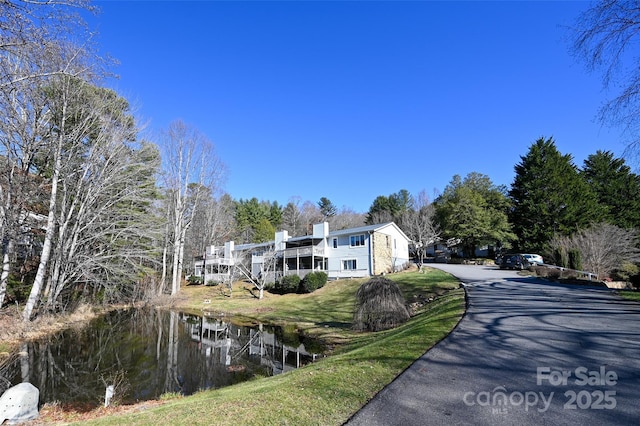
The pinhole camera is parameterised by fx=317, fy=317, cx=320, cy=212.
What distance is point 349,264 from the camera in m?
33.7

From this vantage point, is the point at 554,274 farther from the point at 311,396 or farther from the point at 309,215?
the point at 309,215

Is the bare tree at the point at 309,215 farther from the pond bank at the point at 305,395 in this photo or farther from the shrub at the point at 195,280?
the pond bank at the point at 305,395

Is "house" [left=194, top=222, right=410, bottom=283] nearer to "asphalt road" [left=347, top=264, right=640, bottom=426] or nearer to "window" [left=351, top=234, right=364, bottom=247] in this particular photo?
"window" [left=351, top=234, right=364, bottom=247]

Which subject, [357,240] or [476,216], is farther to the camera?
[476,216]

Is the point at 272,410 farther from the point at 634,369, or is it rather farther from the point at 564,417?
the point at 634,369

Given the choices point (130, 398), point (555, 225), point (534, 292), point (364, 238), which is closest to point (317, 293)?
point (364, 238)

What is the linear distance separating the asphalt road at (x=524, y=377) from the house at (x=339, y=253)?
2283 cm

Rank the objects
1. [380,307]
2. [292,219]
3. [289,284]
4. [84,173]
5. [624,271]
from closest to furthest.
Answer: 1. [380,307]
2. [84,173]
3. [624,271]
4. [289,284]
5. [292,219]

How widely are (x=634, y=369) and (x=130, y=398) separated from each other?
39.4 ft

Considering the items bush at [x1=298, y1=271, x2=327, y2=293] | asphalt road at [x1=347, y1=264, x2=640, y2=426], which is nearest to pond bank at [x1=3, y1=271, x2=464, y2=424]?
asphalt road at [x1=347, y1=264, x2=640, y2=426]

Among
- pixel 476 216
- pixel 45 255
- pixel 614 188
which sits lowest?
pixel 45 255

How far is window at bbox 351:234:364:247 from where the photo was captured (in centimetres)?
Answer: 3290

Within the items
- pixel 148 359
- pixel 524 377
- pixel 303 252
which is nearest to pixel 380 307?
pixel 524 377

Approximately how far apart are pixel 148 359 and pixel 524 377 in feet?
47.6
